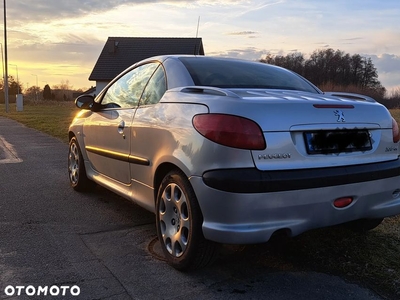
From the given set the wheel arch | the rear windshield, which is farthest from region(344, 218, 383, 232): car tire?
the wheel arch

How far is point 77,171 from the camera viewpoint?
543 cm

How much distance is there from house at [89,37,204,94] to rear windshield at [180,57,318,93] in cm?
3719

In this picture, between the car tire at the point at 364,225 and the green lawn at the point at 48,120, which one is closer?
the car tire at the point at 364,225

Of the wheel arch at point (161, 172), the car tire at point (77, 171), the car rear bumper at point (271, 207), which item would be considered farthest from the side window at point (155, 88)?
the car tire at point (77, 171)

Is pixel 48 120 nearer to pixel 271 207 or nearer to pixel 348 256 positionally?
pixel 348 256

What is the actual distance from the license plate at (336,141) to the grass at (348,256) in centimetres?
87

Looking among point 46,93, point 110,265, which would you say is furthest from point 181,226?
point 46,93

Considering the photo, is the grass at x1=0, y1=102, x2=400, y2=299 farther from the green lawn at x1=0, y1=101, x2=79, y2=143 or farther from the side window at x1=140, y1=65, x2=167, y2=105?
the green lawn at x1=0, y1=101, x2=79, y2=143

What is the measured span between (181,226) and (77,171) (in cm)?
275

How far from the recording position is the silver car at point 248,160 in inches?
106

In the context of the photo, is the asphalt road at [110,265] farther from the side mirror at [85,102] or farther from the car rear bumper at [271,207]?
the side mirror at [85,102]

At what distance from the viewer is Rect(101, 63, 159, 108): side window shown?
159 inches

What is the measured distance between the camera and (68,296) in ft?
9.02

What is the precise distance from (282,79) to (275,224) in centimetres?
170
